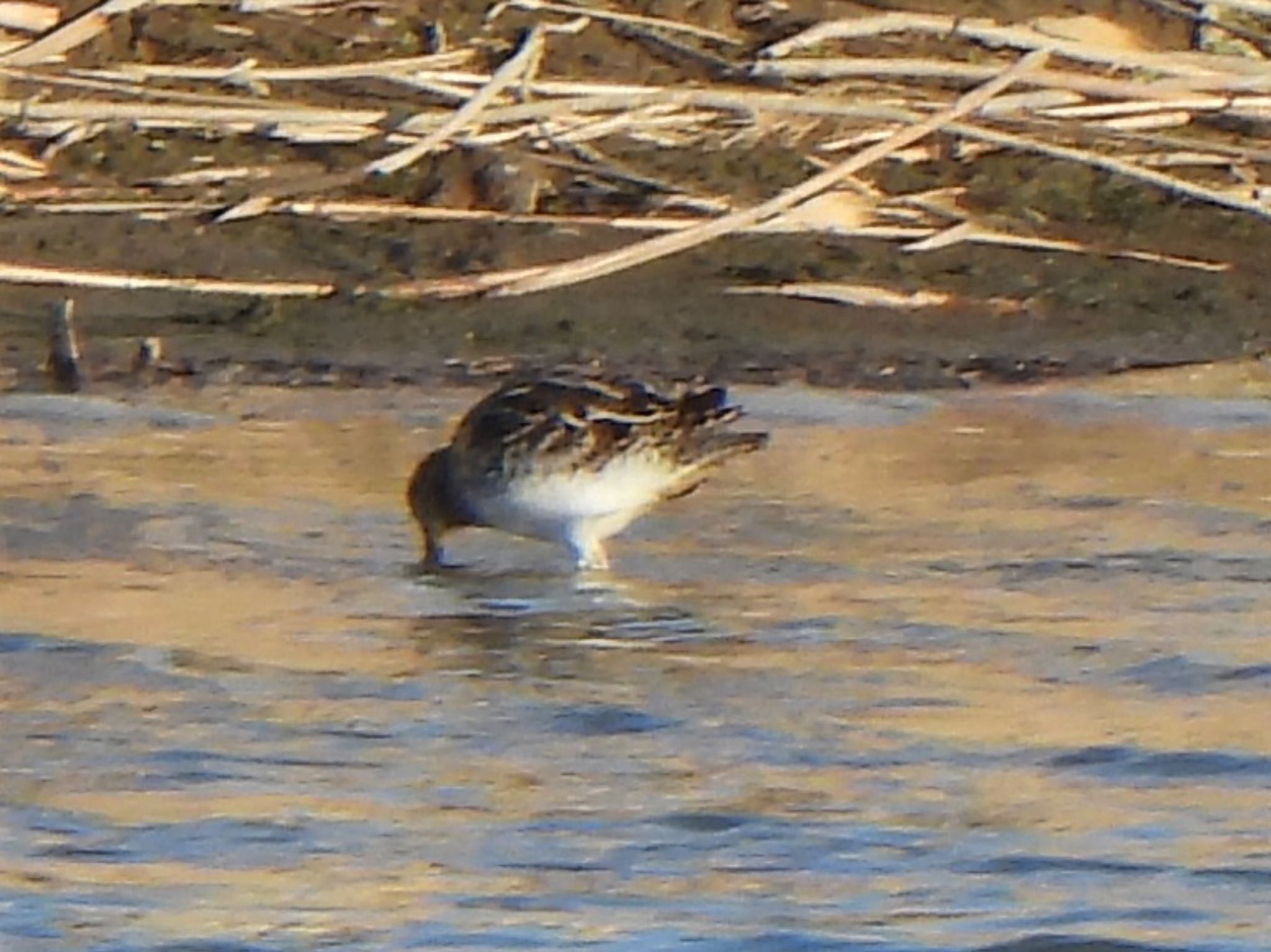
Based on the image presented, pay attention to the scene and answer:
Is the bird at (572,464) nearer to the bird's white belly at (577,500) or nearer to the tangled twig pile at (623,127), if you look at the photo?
the bird's white belly at (577,500)

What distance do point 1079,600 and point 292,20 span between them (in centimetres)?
377

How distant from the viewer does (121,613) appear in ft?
20.8

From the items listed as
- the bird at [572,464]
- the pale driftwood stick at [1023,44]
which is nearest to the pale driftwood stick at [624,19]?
the pale driftwood stick at [1023,44]

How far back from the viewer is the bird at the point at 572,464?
6.89 meters

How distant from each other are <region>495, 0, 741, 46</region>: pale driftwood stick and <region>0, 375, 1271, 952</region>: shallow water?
1.62 metres

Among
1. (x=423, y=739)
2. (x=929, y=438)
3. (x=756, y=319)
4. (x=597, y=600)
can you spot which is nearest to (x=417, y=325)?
(x=756, y=319)

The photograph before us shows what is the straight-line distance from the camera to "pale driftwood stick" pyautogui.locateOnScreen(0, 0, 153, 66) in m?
8.84

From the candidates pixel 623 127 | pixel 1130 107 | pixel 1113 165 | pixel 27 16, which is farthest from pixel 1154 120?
pixel 27 16

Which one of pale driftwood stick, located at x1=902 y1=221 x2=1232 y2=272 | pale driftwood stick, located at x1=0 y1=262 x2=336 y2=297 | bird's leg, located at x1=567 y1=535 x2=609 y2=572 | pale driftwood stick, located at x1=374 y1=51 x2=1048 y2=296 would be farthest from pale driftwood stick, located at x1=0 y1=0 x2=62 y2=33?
bird's leg, located at x1=567 y1=535 x2=609 y2=572

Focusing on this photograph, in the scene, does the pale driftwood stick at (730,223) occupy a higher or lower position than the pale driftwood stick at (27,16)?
lower

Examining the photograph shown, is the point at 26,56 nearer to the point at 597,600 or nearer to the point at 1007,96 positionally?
the point at 1007,96

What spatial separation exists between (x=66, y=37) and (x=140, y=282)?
0.76 metres

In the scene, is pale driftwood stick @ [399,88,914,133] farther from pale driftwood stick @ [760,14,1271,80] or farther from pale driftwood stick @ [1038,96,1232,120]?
pale driftwood stick @ [1038,96,1232,120]

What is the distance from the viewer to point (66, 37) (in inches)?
350
